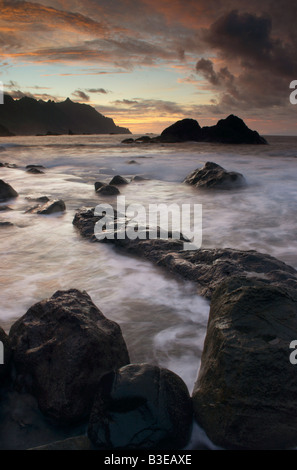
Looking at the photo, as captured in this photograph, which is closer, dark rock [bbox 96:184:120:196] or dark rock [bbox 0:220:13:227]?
dark rock [bbox 0:220:13:227]

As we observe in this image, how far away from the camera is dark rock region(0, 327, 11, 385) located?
2188 mm

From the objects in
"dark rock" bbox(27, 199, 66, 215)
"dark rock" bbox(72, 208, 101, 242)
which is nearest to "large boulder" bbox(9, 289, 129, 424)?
"dark rock" bbox(72, 208, 101, 242)

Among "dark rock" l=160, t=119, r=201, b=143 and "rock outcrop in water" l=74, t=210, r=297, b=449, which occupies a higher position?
"dark rock" l=160, t=119, r=201, b=143

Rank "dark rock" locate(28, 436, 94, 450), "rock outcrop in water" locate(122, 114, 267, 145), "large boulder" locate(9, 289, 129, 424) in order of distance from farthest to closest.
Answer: "rock outcrop in water" locate(122, 114, 267, 145)
"large boulder" locate(9, 289, 129, 424)
"dark rock" locate(28, 436, 94, 450)

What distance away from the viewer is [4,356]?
2205mm

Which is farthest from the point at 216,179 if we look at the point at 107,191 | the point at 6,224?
the point at 6,224

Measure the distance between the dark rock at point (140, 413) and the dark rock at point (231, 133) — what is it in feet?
167

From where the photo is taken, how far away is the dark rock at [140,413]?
1.77 meters

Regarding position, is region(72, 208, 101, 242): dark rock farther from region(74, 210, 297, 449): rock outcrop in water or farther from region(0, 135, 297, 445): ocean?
region(74, 210, 297, 449): rock outcrop in water

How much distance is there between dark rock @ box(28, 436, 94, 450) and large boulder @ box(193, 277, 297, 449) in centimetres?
65

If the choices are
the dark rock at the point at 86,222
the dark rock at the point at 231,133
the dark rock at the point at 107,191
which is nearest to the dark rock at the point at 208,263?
the dark rock at the point at 86,222
